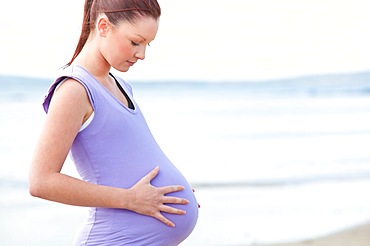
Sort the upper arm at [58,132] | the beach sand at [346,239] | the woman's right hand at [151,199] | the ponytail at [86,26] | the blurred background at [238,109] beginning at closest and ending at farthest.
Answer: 1. the upper arm at [58,132]
2. the woman's right hand at [151,199]
3. the ponytail at [86,26]
4. the beach sand at [346,239]
5. the blurred background at [238,109]

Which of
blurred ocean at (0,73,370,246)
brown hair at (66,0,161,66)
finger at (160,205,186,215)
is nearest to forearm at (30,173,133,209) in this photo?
finger at (160,205,186,215)

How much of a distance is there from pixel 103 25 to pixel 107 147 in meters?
0.31

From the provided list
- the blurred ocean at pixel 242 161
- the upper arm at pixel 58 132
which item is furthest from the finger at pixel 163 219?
the blurred ocean at pixel 242 161

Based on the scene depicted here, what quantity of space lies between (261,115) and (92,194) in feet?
39.9

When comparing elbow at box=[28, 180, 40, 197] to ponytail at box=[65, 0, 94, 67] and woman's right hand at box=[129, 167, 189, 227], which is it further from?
ponytail at box=[65, 0, 94, 67]

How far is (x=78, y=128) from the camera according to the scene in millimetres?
2010

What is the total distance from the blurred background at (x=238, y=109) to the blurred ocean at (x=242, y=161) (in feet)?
0.06

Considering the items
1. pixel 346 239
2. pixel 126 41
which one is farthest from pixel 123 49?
pixel 346 239

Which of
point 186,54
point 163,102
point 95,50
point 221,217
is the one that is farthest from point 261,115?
point 95,50

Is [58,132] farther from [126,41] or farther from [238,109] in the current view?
[238,109]

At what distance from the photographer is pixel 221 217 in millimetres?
6395

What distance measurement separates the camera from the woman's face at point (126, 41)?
2.10 m

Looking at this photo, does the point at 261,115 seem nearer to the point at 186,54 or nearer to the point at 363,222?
the point at 186,54

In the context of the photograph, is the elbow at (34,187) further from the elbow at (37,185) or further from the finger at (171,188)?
the finger at (171,188)
